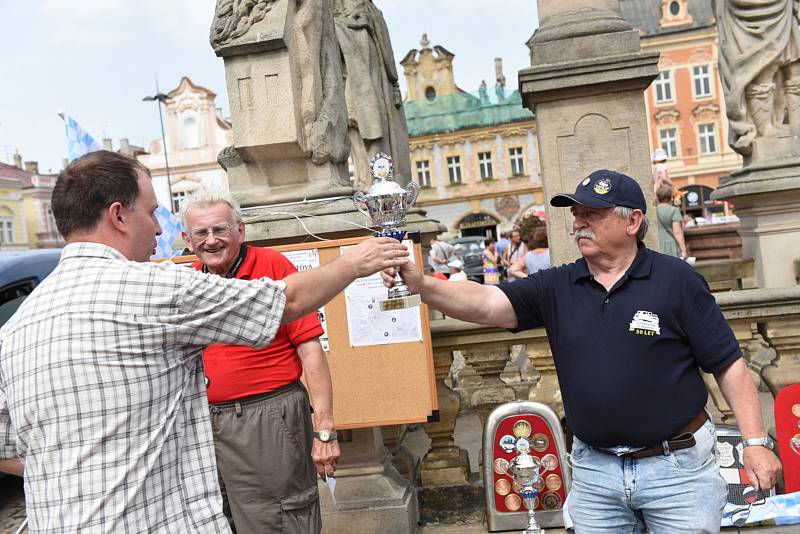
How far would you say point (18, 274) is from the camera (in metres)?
8.68

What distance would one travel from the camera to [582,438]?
10.1 ft

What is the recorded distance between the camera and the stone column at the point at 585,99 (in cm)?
570

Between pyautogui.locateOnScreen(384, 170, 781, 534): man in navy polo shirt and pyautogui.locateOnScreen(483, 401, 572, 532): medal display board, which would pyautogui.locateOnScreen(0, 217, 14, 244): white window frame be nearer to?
pyautogui.locateOnScreen(483, 401, 572, 532): medal display board

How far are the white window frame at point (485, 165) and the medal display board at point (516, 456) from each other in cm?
5261

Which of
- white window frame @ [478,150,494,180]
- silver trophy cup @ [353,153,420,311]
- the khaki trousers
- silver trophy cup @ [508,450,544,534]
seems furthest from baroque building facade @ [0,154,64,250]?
silver trophy cup @ [353,153,420,311]

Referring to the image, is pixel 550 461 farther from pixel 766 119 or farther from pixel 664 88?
pixel 664 88

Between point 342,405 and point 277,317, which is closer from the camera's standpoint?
point 277,317

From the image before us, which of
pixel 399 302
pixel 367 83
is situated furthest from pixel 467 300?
pixel 367 83

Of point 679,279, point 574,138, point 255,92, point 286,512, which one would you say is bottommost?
point 286,512

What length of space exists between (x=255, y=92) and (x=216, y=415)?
2.20 metres

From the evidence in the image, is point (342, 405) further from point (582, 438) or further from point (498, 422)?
point (582, 438)

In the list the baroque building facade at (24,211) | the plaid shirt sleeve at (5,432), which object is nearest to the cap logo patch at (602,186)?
the plaid shirt sleeve at (5,432)

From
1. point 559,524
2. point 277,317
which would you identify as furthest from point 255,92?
point 559,524

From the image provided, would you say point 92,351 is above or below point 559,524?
above
